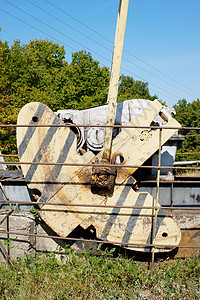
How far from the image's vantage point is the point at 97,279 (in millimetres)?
3473

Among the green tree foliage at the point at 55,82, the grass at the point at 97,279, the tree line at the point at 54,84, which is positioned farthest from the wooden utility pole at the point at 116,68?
the green tree foliage at the point at 55,82

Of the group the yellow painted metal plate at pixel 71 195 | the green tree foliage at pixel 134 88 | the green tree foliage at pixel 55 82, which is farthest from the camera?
the green tree foliage at pixel 134 88

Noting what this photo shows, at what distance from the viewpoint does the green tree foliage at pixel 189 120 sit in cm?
2502

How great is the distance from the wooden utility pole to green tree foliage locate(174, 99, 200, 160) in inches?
823

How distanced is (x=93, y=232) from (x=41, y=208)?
2.71ft

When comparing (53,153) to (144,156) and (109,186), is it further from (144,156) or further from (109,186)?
(144,156)

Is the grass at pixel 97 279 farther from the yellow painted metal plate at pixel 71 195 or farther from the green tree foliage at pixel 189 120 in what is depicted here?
the green tree foliage at pixel 189 120

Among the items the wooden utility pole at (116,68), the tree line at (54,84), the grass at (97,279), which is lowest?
the grass at (97,279)

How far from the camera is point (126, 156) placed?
13.8 feet

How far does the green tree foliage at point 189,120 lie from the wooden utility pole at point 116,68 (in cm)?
2090

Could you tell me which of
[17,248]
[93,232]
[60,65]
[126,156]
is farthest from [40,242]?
[60,65]

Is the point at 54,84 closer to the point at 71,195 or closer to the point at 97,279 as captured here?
the point at 71,195

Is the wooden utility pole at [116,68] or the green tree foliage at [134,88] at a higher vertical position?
the green tree foliage at [134,88]

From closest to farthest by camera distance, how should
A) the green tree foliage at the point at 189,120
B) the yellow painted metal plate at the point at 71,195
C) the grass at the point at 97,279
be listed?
the grass at the point at 97,279 < the yellow painted metal plate at the point at 71,195 < the green tree foliage at the point at 189,120
